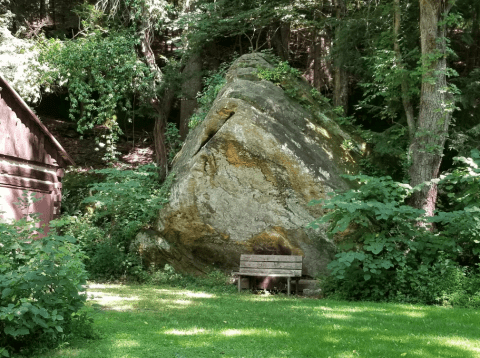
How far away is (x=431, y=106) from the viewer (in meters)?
11.9

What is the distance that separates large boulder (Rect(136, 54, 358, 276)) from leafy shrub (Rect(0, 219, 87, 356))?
6.57 metres

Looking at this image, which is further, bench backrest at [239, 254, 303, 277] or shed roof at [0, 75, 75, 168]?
shed roof at [0, 75, 75, 168]

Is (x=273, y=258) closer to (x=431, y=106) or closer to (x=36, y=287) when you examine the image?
(x=431, y=106)

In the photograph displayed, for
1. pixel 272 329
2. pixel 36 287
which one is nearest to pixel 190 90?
pixel 272 329

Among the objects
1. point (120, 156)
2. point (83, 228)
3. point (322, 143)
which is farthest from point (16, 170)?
point (120, 156)

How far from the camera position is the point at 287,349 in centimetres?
582

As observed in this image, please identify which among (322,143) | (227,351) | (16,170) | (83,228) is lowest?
(227,351)

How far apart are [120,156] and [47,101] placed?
602 centimetres

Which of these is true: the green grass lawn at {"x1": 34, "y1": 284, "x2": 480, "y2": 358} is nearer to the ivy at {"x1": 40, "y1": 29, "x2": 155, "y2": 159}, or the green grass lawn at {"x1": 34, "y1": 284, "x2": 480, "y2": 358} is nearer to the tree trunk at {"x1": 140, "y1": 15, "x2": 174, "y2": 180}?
the ivy at {"x1": 40, "y1": 29, "x2": 155, "y2": 159}

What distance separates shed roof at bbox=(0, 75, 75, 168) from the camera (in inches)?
480

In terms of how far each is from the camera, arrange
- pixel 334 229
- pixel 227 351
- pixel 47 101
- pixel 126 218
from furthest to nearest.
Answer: pixel 47 101, pixel 126 218, pixel 334 229, pixel 227 351

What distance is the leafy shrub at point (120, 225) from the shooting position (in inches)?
516

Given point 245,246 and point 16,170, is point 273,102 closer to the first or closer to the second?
point 245,246

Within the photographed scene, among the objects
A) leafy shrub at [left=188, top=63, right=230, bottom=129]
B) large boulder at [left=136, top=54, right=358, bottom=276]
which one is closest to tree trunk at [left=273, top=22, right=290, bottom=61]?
leafy shrub at [left=188, top=63, right=230, bottom=129]
